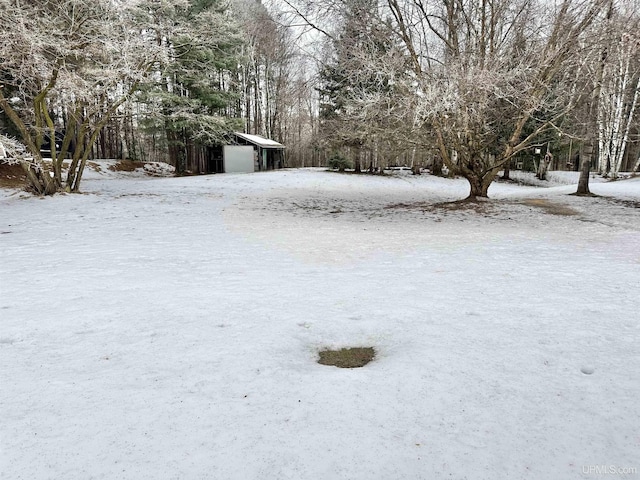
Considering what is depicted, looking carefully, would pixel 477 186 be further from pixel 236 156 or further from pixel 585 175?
pixel 236 156

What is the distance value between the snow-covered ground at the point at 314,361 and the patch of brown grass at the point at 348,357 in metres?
0.08

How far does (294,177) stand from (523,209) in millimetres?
12809

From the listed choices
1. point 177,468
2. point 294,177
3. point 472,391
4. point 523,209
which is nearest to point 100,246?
point 177,468

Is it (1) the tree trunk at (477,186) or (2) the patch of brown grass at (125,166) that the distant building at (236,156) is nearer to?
(2) the patch of brown grass at (125,166)

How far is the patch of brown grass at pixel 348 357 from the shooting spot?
2.70m

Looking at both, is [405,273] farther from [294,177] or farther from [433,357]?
[294,177]

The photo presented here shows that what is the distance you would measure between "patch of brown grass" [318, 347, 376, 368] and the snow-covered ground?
8 cm

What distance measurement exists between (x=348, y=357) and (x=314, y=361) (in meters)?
0.26

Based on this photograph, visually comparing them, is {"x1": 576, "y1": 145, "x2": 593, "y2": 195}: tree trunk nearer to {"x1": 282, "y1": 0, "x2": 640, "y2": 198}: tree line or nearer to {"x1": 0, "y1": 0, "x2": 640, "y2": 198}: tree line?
{"x1": 0, "y1": 0, "x2": 640, "y2": 198}: tree line

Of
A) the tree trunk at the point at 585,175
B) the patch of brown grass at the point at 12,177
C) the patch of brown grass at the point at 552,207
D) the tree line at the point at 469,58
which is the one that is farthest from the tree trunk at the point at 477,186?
the patch of brown grass at the point at 12,177

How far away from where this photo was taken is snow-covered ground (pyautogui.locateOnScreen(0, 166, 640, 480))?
5.81ft

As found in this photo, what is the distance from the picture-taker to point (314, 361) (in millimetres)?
2719

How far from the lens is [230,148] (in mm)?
26047

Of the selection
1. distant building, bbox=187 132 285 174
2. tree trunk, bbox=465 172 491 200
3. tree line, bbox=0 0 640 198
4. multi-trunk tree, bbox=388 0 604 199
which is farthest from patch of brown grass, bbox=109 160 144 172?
tree trunk, bbox=465 172 491 200
